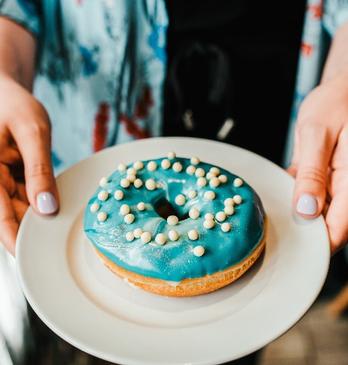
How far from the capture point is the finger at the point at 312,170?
0.87 m

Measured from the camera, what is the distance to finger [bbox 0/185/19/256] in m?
0.88

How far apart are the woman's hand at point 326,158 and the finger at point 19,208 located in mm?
548

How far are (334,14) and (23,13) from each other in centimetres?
79

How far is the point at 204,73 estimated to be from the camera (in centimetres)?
137

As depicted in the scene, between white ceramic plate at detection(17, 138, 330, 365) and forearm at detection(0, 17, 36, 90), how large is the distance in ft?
0.99

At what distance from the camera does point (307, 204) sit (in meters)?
0.87

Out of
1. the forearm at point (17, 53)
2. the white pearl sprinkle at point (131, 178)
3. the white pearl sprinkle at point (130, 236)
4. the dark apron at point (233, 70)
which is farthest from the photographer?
the dark apron at point (233, 70)

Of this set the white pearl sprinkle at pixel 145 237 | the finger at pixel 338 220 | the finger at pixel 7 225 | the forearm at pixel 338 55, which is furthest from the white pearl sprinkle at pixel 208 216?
the forearm at pixel 338 55

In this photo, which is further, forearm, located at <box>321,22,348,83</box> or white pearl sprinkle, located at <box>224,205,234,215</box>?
forearm, located at <box>321,22,348,83</box>

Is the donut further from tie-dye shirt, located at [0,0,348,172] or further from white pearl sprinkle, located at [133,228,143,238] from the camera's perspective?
tie-dye shirt, located at [0,0,348,172]

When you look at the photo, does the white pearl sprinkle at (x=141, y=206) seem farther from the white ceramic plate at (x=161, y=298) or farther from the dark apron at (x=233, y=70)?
the dark apron at (x=233, y=70)

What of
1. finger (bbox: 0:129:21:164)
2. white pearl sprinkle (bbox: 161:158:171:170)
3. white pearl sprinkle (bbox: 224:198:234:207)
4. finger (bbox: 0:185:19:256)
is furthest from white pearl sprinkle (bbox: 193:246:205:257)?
finger (bbox: 0:129:21:164)

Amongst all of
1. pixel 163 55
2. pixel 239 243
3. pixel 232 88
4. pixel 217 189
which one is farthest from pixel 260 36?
pixel 239 243

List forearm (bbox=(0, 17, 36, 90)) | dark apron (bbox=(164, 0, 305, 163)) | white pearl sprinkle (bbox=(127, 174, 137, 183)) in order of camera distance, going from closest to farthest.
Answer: white pearl sprinkle (bbox=(127, 174, 137, 183)) → forearm (bbox=(0, 17, 36, 90)) → dark apron (bbox=(164, 0, 305, 163))
